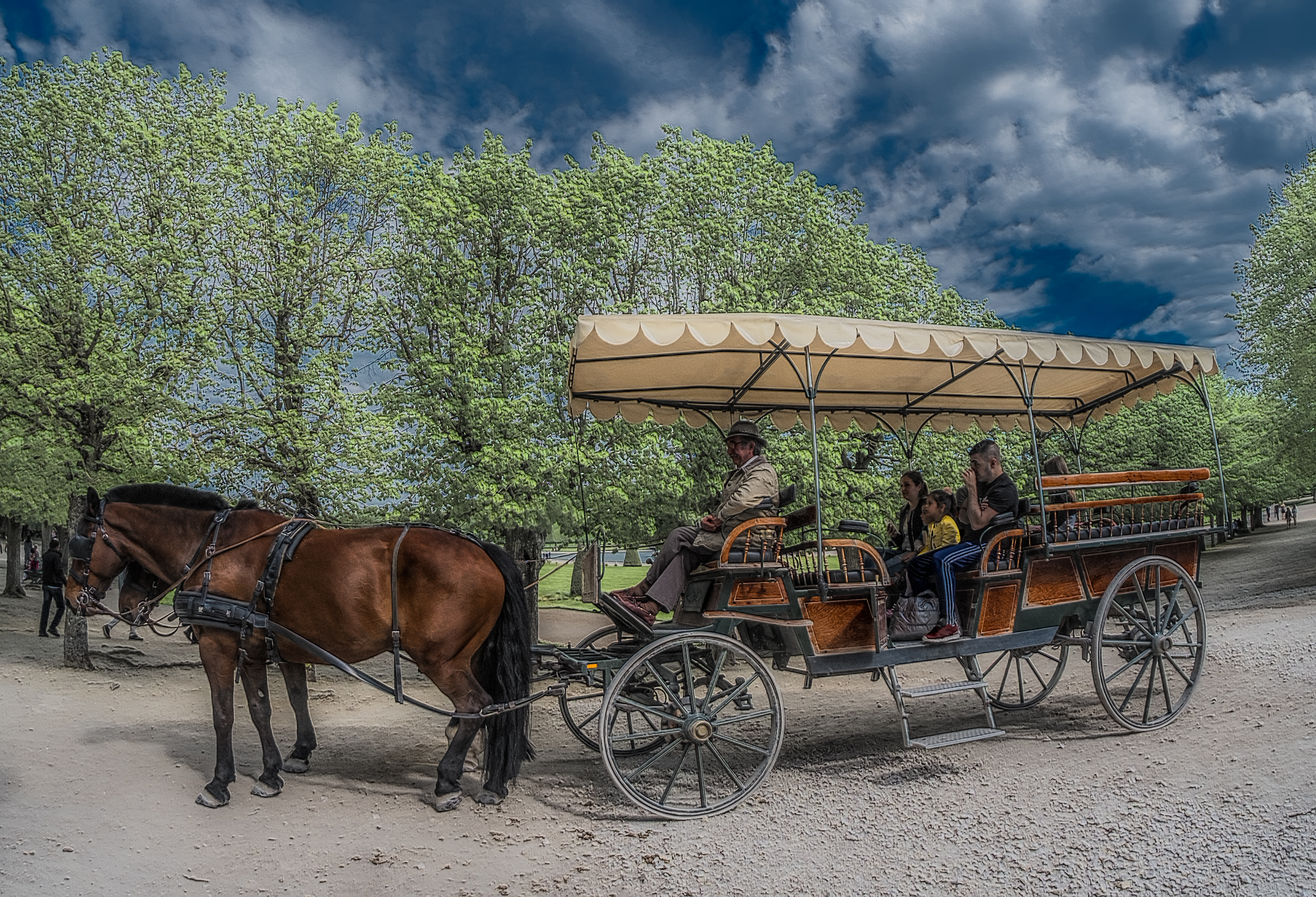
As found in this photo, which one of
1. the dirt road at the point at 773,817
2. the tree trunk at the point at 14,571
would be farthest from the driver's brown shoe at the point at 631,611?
the tree trunk at the point at 14,571

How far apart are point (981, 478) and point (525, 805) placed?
4441 millimetres

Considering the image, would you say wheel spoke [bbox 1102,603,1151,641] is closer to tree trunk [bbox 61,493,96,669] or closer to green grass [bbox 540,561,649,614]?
tree trunk [bbox 61,493,96,669]

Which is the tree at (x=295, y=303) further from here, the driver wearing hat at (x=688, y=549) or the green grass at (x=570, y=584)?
the green grass at (x=570, y=584)

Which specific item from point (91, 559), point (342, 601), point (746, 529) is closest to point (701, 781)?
point (746, 529)

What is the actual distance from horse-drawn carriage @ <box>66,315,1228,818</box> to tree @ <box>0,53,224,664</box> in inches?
250

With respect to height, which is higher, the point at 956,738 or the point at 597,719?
the point at 956,738

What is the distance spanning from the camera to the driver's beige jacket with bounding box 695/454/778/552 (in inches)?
234

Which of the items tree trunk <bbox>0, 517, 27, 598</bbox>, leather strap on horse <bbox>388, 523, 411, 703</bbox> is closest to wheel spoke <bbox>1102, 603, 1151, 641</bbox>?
leather strap on horse <bbox>388, 523, 411, 703</bbox>

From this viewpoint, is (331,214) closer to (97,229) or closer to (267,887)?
(97,229)

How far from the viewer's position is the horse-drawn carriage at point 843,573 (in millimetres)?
5664

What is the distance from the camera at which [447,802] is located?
18.5ft

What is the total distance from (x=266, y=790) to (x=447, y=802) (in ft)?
4.59

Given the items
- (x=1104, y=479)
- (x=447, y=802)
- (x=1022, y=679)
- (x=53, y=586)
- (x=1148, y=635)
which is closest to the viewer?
(x=447, y=802)

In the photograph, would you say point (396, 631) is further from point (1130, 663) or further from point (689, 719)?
point (1130, 663)
